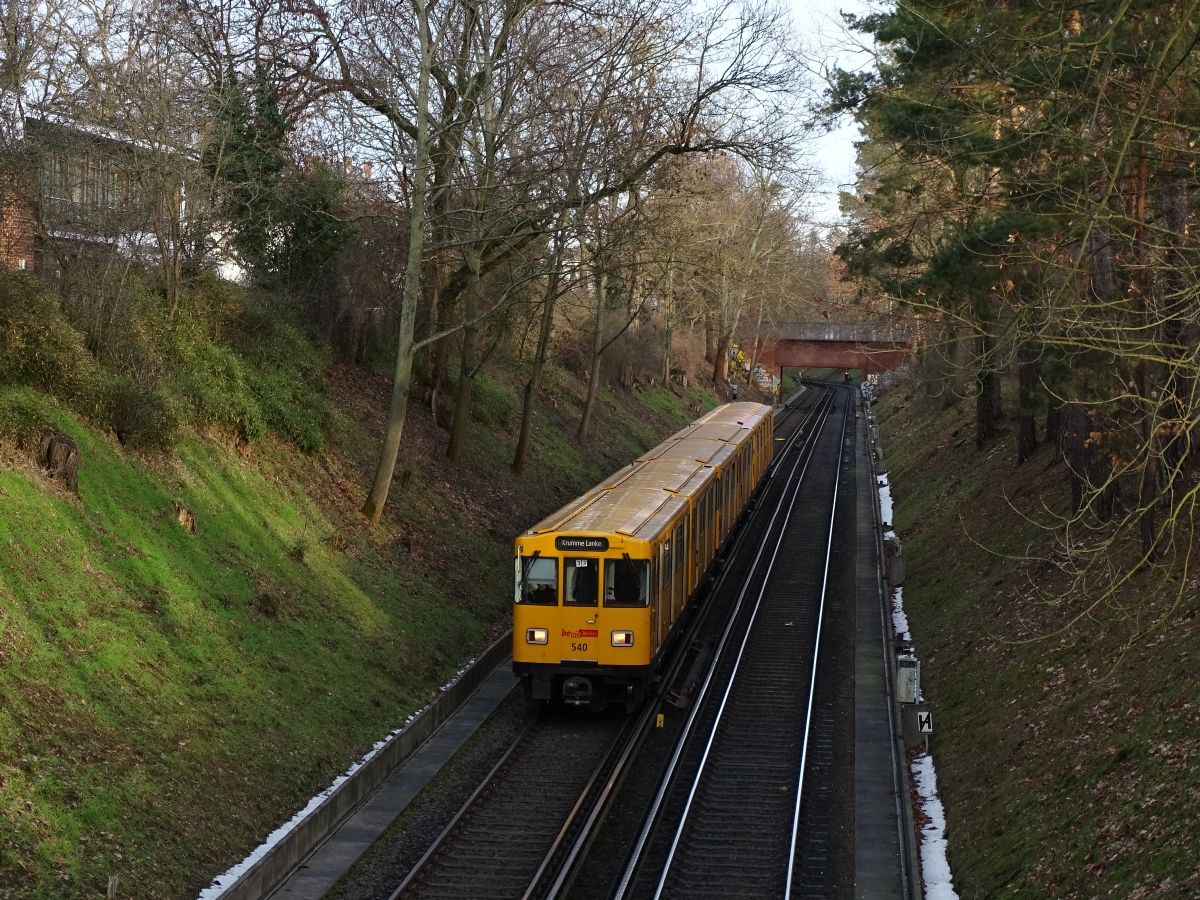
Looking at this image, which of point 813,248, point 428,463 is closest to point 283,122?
point 428,463

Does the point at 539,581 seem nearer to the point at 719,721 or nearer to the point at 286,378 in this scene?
the point at 719,721

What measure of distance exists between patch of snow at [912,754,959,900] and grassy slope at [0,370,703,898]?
6510mm

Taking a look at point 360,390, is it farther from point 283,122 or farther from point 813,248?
point 813,248

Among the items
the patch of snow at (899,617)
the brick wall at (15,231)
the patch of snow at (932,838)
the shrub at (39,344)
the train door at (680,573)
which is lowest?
the patch of snow at (932,838)

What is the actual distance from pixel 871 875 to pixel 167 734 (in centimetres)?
717

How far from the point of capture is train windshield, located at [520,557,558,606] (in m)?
16.6

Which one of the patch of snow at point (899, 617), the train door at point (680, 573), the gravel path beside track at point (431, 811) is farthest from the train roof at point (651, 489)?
the patch of snow at point (899, 617)

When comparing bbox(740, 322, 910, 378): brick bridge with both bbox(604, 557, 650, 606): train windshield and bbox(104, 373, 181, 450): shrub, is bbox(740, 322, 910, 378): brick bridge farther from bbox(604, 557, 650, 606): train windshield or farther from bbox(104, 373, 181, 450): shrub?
bbox(104, 373, 181, 450): shrub

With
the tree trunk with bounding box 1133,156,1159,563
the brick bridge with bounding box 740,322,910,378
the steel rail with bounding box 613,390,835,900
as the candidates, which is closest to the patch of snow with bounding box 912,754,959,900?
the steel rail with bounding box 613,390,835,900

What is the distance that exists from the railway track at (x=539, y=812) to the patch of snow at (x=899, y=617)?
14.9 feet

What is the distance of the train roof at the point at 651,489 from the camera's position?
17.2 metres

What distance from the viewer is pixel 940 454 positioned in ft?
121

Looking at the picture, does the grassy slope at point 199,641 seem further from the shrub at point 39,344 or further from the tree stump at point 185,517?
the shrub at point 39,344

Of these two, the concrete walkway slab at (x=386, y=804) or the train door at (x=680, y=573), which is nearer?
the concrete walkway slab at (x=386, y=804)
